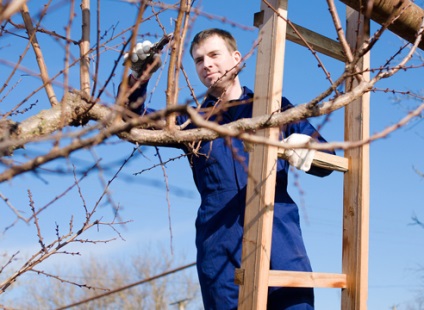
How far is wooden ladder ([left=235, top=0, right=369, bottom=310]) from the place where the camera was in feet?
7.00

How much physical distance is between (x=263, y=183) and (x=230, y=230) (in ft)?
0.97

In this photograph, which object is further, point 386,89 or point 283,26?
point 283,26

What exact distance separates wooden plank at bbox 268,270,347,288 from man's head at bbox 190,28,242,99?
79 cm

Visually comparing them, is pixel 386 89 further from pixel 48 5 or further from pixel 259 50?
pixel 48 5

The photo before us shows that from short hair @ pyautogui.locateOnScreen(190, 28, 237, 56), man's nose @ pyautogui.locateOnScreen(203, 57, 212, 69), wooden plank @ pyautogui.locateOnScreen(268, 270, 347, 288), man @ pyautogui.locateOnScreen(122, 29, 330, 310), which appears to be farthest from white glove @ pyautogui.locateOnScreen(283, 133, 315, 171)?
short hair @ pyautogui.locateOnScreen(190, 28, 237, 56)

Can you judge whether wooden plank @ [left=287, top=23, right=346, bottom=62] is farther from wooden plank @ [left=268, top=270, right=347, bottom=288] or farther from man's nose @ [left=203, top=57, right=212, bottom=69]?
wooden plank @ [left=268, top=270, right=347, bottom=288]

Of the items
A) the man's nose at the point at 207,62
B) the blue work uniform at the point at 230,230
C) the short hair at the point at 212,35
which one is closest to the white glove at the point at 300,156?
the blue work uniform at the point at 230,230

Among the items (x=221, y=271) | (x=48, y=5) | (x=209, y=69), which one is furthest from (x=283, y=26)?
(x=48, y=5)

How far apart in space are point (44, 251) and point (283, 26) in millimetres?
1255

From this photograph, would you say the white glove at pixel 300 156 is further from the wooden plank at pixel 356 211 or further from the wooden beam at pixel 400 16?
the wooden beam at pixel 400 16

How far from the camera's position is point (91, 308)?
1788 centimetres

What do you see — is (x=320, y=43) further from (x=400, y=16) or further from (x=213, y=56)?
(x=213, y=56)

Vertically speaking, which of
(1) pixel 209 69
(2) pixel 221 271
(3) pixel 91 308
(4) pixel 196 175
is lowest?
(3) pixel 91 308

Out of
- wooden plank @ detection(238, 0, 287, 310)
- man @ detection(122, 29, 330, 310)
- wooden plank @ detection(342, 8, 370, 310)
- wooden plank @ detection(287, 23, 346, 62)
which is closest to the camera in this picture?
wooden plank @ detection(238, 0, 287, 310)
